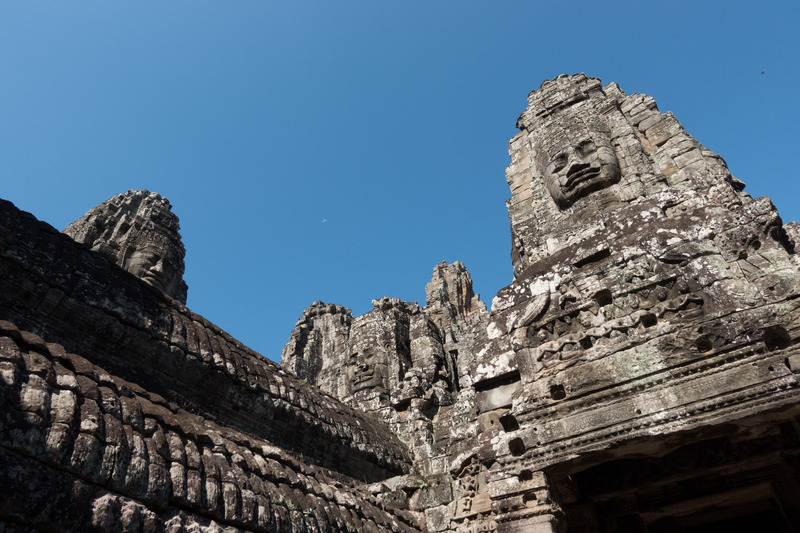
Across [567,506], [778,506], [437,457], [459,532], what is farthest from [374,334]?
[778,506]

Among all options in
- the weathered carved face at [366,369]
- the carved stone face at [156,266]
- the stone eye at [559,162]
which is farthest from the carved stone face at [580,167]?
the carved stone face at [156,266]

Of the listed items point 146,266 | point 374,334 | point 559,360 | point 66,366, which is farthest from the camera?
point 374,334

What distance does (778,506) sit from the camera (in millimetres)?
5672

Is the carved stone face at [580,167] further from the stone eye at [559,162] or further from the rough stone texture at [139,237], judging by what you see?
the rough stone texture at [139,237]

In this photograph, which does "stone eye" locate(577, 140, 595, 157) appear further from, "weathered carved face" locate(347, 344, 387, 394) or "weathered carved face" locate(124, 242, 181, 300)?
"weathered carved face" locate(124, 242, 181, 300)

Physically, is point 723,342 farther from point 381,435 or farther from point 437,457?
point 381,435

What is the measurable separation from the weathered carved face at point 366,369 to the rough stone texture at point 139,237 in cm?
383

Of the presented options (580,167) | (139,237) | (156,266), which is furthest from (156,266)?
(580,167)

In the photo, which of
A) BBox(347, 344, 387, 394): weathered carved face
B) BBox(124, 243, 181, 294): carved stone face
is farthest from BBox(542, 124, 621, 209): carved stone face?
BBox(124, 243, 181, 294): carved stone face

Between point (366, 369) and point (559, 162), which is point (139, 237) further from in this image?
point (559, 162)

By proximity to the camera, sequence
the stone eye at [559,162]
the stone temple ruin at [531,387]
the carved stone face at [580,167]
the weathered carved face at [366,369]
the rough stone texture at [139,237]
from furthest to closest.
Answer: the weathered carved face at [366,369] → the rough stone texture at [139,237] → the stone eye at [559,162] → the carved stone face at [580,167] → the stone temple ruin at [531,387]

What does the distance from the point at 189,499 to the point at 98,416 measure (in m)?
0.86

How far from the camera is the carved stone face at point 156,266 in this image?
29.2ft

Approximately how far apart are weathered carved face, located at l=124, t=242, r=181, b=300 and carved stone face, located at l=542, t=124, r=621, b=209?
6.75 metres
